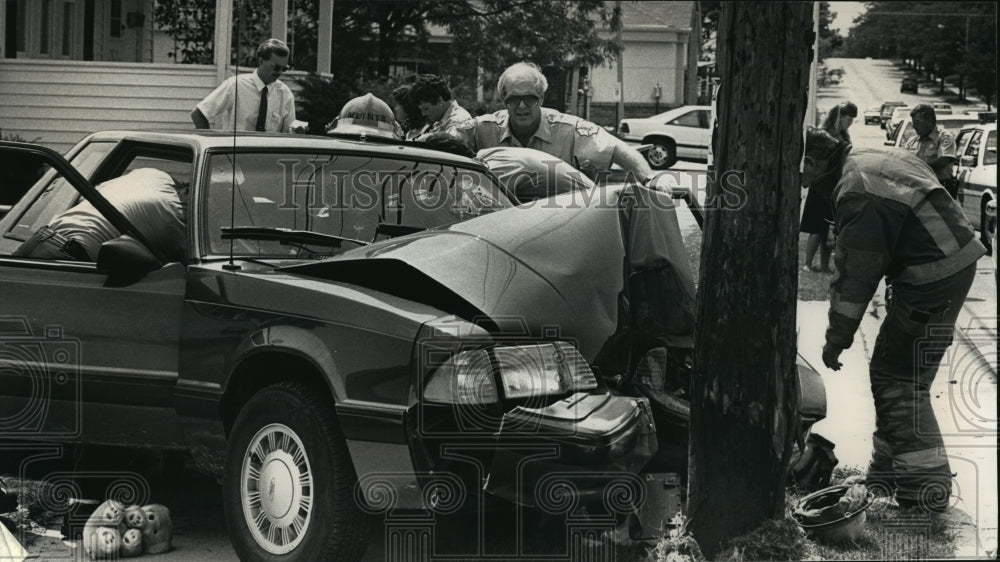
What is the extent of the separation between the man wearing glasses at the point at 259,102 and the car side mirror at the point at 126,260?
3769 mm

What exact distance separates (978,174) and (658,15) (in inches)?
940

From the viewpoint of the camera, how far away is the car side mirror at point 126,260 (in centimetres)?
492

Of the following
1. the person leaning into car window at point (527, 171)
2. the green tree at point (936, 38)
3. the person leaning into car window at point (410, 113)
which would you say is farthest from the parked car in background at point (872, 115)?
the person leaning into car window at point (527, 171)

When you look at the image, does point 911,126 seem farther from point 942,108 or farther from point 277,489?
point 277,489

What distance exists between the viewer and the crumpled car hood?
14.7ft

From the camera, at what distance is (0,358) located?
5.29 m

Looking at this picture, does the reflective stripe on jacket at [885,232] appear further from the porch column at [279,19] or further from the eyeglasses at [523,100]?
the porch column at [279,19]

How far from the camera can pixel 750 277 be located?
4488 millimetres

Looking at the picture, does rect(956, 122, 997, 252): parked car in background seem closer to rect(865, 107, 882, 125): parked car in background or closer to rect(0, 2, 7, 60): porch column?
rect(865, 107, 882, 125): parked car in background

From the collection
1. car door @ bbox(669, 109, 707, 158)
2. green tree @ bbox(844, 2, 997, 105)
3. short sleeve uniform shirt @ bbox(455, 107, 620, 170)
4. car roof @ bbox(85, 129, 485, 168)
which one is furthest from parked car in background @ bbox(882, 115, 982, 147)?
car door @ bbox(669, 109, 707, 158)

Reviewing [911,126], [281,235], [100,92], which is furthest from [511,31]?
[281,235]

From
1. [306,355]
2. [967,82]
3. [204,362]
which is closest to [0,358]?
[204,362]

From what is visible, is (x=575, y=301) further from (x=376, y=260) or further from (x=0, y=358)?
(x=0, y=358)

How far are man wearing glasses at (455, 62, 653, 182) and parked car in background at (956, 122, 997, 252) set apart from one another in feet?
39.9
